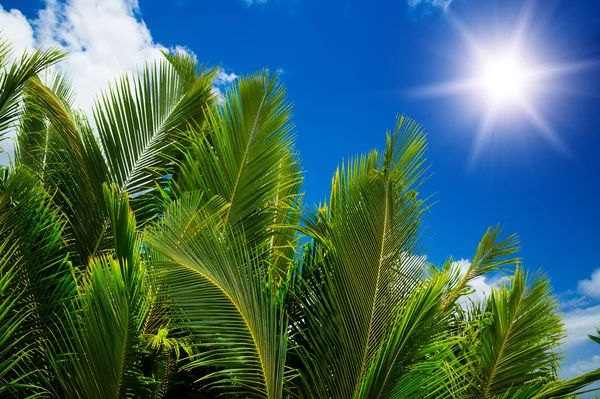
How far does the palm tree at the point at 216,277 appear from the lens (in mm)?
3035

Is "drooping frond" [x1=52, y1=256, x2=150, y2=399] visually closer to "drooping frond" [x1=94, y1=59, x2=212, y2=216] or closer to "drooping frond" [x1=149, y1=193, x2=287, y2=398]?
"drooping frond" [x1=149, y1=193, x2=287, y2=398]

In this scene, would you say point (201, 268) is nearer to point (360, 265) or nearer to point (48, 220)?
point (360, 265)

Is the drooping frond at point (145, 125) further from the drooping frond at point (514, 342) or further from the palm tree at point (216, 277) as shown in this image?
the drooping frond at point (514, 342)

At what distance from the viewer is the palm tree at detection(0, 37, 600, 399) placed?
119 inches

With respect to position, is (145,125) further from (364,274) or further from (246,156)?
(364,274)

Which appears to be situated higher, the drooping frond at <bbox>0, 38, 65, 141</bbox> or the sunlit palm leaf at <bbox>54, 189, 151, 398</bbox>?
the drooping frond at <bbox>0, 38, 65, 141</bbox>

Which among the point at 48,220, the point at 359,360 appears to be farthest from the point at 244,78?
the point at 359,360


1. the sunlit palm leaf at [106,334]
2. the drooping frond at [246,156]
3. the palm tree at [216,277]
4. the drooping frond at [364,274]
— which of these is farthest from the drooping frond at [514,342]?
the sunlit palm leaf at [106,334]

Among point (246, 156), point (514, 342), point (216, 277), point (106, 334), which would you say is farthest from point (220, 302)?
point (514, 342)

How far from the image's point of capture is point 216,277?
2.98 meters

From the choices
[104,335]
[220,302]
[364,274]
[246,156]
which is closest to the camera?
[104,335]

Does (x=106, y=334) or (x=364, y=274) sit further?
(x=364, y=274)

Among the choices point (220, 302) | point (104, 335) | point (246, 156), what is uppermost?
point (246, 156)

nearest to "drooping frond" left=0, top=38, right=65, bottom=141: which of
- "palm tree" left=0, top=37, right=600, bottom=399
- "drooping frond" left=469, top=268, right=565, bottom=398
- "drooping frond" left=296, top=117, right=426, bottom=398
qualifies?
"palm tree" left=0, top=37, right=600, bottom=399
